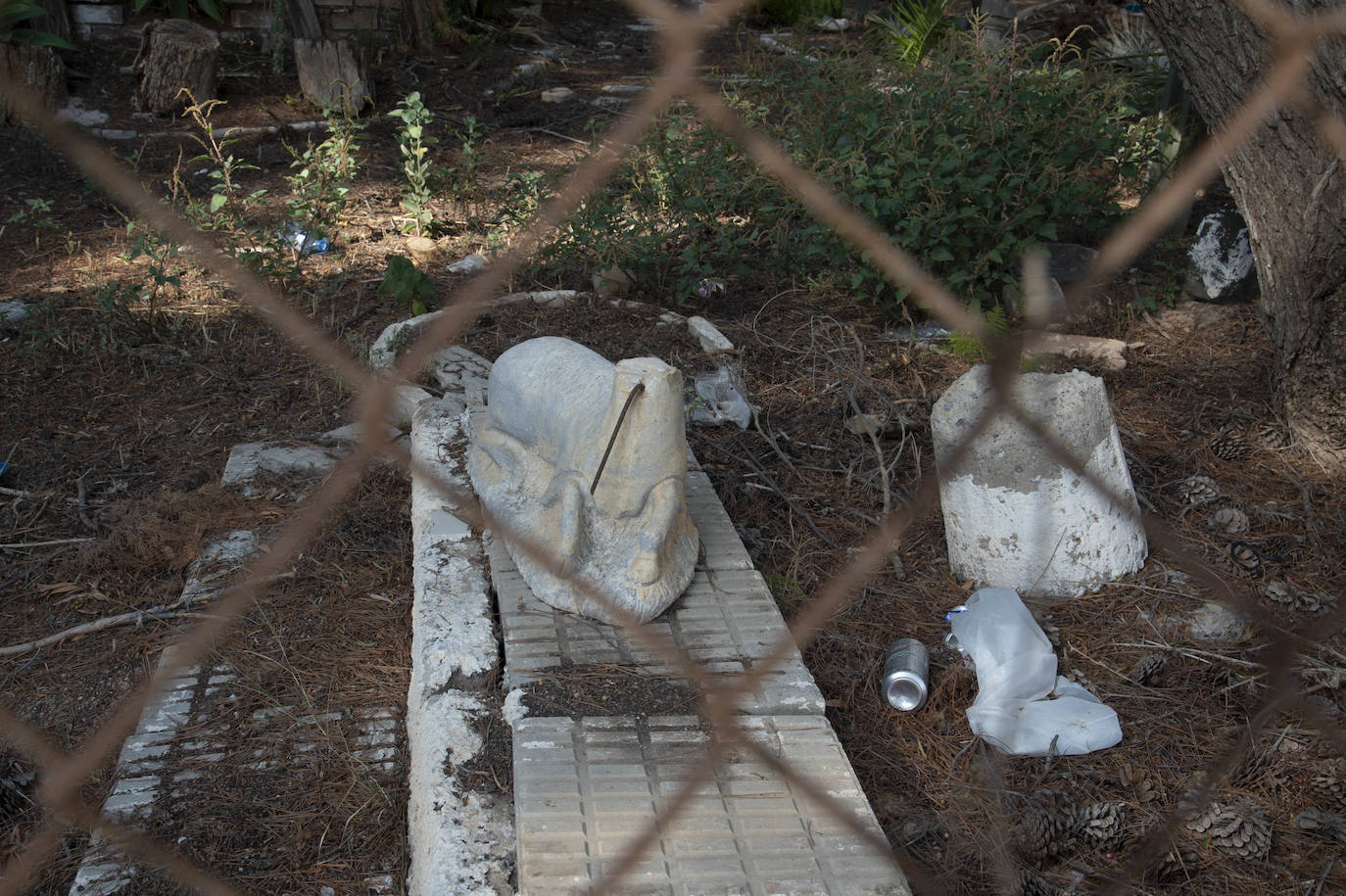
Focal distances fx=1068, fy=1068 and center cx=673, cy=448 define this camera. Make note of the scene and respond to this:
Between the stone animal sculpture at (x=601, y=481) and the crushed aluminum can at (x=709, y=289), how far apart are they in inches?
68.9

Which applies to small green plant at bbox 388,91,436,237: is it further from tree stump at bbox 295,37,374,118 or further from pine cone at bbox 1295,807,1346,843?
pine cone at bbox 1295,807,1346,843

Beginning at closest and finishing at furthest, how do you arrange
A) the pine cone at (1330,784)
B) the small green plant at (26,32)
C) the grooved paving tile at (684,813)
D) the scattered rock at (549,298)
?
the grooved paving tile at (684,813) → the pine cone at (1330,784) → the scattered rock at (549,298) → the small green plant at (26,32)

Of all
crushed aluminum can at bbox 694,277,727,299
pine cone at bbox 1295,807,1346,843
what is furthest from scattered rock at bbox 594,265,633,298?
pine cone at bbox 1295,807,1346,843

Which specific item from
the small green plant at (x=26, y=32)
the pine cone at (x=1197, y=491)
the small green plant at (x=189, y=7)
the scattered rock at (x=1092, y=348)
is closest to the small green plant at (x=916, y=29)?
the scattered rock at (x=1092, y=348)

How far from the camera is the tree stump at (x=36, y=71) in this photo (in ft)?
18.4

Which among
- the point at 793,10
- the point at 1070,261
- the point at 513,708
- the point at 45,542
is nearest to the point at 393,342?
the point at 45,542

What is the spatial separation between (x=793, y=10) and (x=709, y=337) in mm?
5682

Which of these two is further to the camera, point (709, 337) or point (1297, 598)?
point (709, 337)

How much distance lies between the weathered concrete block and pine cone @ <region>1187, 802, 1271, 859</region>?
710 mm

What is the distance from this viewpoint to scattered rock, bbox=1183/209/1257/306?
415 cm

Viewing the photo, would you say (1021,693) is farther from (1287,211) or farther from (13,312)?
(13,312)

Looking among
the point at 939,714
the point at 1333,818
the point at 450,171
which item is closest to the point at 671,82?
the point at 939,714

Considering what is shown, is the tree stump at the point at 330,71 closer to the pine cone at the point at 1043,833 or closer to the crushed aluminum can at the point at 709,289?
the crushed aluminum can at the point at 709,289

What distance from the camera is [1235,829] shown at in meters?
2.23
